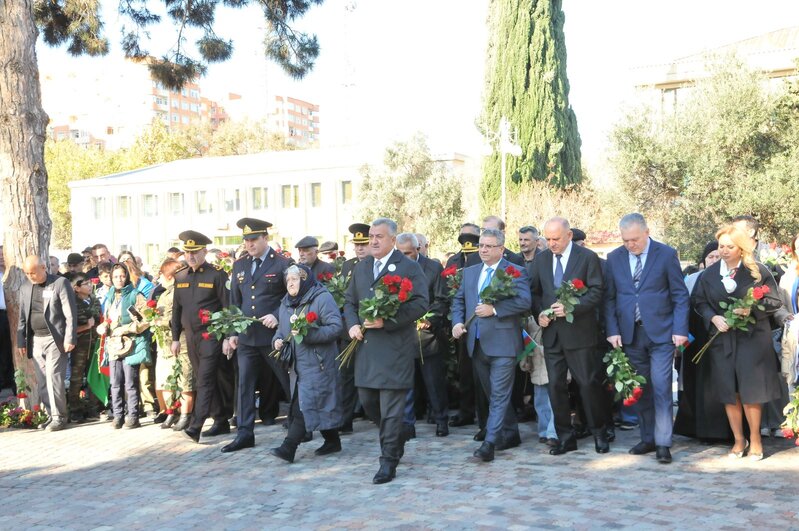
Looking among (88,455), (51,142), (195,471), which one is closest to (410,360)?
(195,471)

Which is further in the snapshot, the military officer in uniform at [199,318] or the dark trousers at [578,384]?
the military officer in uniform at [199,318]

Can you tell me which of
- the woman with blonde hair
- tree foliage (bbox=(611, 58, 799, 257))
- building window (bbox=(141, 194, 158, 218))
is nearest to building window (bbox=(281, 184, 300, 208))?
building window (bbox=(141, 194, 158, 218))

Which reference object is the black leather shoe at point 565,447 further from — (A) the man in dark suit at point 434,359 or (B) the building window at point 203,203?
(B) the building window at point 203,203

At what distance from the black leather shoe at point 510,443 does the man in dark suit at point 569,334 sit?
42cm

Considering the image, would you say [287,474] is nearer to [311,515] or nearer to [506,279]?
[311,515]

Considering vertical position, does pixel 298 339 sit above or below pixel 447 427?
above

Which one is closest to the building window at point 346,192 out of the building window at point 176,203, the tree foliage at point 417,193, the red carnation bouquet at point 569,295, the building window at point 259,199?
the tree foliage at point 417,193

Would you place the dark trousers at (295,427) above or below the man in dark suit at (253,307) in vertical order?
below

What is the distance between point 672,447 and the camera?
7.80 meters

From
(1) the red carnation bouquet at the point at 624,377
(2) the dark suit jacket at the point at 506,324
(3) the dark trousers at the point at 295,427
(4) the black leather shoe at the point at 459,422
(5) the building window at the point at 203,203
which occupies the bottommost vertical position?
(4) the black leather shoe at the point at 459,422

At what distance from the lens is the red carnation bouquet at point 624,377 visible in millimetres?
7143

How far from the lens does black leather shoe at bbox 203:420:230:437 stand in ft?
29.6

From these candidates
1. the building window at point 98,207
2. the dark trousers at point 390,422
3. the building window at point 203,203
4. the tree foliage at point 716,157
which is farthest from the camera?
the building window at point 98,207

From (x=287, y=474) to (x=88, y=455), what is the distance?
2.41 meters
